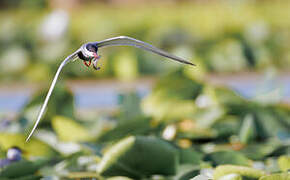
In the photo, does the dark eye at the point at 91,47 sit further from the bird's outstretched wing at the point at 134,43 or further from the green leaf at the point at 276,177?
the green leaf at the point at 276,177

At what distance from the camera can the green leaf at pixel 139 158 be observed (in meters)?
0.24

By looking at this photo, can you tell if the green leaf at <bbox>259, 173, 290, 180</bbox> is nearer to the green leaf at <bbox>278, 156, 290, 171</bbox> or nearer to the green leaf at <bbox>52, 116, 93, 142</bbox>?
Answer: the green leaf at <bbox>278, 156, 290, 171</bbox>

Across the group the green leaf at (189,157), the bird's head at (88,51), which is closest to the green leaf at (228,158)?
the green leaf at (189,157)

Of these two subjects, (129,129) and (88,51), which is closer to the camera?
(88,51)

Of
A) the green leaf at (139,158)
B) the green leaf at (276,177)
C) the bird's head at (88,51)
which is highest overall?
the bird's head at (88,51)

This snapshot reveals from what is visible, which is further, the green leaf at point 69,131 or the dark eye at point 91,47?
the green leaf at point 69,131

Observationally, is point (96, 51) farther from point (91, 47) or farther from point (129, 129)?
point (129, 129)

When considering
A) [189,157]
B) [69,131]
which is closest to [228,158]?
[189,157]

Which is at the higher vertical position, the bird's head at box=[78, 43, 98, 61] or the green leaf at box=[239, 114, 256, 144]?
the green leaf at box=[239, 114, 256, 144]

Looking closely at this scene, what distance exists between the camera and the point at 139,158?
0.81 ft

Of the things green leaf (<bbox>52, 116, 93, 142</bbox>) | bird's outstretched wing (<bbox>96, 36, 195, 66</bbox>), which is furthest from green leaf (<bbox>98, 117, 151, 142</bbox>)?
bird's outstretched wing (<bbox>96, 36, 195, 66</bbox>)

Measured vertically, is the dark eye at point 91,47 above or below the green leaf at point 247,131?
below

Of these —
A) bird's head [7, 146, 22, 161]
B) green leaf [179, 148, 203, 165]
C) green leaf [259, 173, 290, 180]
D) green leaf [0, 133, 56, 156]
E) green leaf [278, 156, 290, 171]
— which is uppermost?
green leaf [0, 133, 56, 156]

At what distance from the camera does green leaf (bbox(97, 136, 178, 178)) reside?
0.24 m
